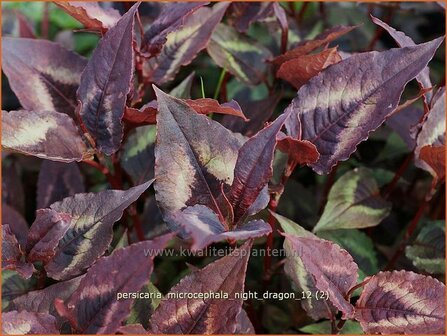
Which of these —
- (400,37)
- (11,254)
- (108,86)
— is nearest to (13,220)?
(11,254)

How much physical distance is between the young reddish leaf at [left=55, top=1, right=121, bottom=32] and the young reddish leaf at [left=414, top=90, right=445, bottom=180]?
52 cm

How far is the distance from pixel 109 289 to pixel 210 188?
19cm

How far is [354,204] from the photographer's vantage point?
1076 mm

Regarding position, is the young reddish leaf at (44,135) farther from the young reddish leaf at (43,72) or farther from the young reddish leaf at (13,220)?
the young reddish leaf at (13,220)

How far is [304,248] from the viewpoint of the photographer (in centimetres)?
75

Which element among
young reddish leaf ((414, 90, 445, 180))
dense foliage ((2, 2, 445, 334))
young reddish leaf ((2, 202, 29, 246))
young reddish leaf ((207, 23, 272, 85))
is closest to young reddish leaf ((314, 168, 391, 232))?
dense foliage ((2, 2, 445, 334))

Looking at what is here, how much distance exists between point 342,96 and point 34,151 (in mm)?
447

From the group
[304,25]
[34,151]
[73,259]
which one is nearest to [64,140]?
[34,151]

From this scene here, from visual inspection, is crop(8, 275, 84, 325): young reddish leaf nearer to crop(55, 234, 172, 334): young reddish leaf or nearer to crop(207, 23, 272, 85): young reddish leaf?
crop(55, 234, 172, 334): young reddish leaf

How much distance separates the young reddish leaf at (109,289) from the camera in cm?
69

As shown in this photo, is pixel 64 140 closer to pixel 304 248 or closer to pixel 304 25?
pixel 304 248

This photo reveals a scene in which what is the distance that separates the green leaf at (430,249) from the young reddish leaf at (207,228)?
408mm

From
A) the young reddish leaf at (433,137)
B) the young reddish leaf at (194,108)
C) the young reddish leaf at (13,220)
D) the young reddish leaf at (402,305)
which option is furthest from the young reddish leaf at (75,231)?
the young reddish leaf at (433,137)

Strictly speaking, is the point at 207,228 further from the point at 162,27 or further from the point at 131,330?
the point at 162,27
